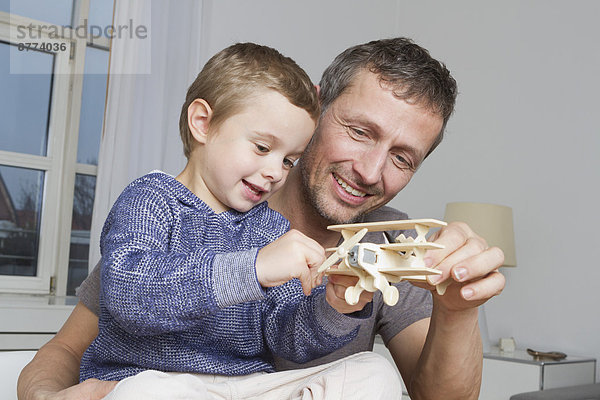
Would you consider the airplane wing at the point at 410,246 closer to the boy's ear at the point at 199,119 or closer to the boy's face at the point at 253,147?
the boy's face at the point at 253,147

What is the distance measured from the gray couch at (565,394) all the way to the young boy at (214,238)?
2.00 metres

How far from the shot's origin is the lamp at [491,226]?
11.7ft

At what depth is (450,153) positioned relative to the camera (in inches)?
179

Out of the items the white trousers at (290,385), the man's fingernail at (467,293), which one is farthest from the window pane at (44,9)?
the man's fingernail at (467,293)

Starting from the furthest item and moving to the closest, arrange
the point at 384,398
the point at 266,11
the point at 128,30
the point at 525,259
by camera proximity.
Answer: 1. the point at 266,11
2. the point at 525,259
3. the point at 128,30
4. the point at 384,398

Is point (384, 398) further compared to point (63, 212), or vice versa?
point (63, 212)

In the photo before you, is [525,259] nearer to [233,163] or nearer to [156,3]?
[156,3]

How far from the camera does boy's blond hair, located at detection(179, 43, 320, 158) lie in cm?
119

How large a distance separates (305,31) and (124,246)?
3910 mm

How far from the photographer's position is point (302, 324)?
1113 millimetres

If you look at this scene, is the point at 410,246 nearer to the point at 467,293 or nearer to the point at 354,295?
the point at 354,295

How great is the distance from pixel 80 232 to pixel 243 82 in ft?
9.68

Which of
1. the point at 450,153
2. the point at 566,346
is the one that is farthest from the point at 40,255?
the point at 566,346

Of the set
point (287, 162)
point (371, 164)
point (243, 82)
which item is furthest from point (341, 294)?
point (371, 164)
